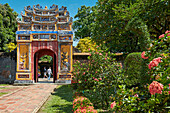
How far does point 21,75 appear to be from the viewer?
51.6ft

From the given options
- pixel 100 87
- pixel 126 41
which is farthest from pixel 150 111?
pixel 126 41

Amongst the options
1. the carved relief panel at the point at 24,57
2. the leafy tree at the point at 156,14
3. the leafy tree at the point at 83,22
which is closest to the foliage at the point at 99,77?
the leafy tree at the point at 156,14

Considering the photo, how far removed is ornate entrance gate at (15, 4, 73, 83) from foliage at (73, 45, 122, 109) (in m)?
9.28

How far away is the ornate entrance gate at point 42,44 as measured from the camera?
52.2 feet

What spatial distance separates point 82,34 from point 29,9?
15709mm

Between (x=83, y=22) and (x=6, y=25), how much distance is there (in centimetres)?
1333

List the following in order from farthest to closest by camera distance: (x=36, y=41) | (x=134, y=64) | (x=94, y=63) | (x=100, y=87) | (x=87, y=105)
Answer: (x=36, y=41) → (x=134, y=64) → (x=94, y=63) → (x=100, y=87) → (x=87, y=105)

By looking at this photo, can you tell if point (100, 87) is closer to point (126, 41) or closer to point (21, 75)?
point (126, 41)

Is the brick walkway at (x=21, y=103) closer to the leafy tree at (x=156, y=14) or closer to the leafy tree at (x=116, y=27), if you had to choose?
the leafy tree at (x=116, y=27)

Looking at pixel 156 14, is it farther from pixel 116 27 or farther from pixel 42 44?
pixel 42 44

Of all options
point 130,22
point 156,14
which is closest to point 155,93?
point 130,22

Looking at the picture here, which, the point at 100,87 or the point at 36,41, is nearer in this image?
the point at 100,87

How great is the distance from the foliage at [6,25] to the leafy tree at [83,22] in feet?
37.3

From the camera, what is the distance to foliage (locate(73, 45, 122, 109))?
585 centimetres
